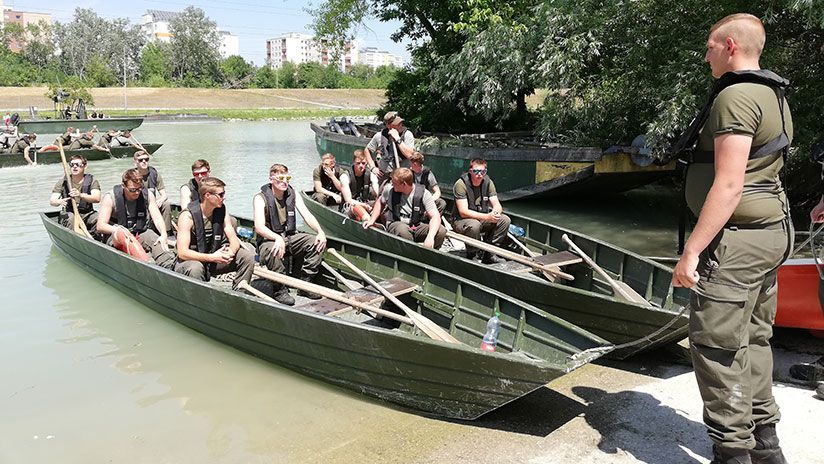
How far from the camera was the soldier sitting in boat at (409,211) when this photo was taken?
300 inches

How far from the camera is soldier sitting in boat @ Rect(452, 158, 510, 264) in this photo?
786 cm

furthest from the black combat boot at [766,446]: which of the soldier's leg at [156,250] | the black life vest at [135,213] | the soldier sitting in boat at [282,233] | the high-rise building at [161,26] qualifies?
the high-rise building at [161,26]

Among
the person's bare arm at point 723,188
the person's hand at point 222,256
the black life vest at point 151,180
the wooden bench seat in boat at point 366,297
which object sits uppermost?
the person's bare arm at point 723,188

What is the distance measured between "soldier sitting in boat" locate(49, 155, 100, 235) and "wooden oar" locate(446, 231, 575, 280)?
503cm

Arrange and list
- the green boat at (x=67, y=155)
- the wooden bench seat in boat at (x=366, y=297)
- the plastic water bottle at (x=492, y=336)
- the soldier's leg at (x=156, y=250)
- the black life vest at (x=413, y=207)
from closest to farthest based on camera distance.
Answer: the plastic water bottle at (x=492, y=336)
the wooden bench seat in boat at (x=366, y=297)
the soldier's leg at (x=156, y=250)
the black life vest at (x=413, y=207)
the green boat at (x=67, y=155)

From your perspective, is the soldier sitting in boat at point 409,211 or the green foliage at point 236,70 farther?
the green foliage at point 236,70

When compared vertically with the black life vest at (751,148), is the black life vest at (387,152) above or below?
below

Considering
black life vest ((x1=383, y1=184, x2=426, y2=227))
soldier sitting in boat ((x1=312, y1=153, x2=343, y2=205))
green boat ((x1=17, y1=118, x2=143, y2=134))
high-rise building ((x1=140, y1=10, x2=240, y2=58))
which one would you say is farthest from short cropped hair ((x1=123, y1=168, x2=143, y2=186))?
high-rise building ((x1=140, y1=10, x2=240, y2=58))

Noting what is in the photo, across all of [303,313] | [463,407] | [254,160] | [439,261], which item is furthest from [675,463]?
[254,160]

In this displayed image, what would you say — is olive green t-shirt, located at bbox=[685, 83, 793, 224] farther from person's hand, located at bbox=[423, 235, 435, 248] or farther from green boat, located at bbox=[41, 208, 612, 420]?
person's hand, located at bbox=[423, 235, 435, 248]

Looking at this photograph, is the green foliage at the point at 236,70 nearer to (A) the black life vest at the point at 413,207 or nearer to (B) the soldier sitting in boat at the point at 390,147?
(B) the soldier sitting in boat at the point at 390,147

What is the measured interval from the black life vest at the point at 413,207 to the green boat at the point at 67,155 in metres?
15.4

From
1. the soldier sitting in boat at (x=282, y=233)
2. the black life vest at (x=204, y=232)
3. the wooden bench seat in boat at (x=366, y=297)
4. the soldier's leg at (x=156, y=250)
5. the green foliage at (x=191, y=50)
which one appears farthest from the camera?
the green foliage at (x=191, y=50)

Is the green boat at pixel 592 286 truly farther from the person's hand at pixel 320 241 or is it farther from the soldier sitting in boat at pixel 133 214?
the soldier sitting in boat at pixel 133 214
